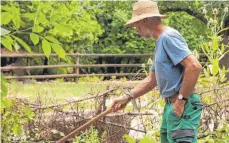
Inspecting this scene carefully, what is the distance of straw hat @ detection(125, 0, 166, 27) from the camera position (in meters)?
3.84

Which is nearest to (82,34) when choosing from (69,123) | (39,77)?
(39,77)

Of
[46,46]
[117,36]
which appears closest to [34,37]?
[46,46]

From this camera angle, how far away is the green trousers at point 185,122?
3.82 m

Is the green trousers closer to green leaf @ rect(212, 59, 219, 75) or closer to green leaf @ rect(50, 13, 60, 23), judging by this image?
green leaf @ rect(50, 13, 60, 23)

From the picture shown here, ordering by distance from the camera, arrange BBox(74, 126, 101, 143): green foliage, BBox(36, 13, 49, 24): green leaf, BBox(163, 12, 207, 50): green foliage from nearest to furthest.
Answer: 1. BBox(36, 13, 49, 24): green leaf
2. BBox(74, 126, 101, 143): green foliage
3. BBox(163, 12, 207, 50): green foliage

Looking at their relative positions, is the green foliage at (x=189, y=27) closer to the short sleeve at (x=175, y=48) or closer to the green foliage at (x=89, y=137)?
the green foliage at (x=89, y=137)

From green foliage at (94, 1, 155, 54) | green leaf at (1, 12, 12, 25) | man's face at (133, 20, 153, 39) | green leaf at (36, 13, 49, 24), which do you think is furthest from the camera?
green foliage at (94, 1, 155, 54)

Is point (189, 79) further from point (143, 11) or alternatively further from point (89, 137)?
point (89, 137)

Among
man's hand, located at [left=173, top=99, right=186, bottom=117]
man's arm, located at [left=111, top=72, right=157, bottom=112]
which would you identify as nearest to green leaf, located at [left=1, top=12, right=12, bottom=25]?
man's hand, located at [left=173, top=99, right=186, bottom=117]

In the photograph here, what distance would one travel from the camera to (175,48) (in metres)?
3.66

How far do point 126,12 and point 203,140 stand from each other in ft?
59.2

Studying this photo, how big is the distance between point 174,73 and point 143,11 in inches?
19.8

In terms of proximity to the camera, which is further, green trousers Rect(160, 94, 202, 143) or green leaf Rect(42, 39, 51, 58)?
green trousers Rect(160, 94, 202, 143)

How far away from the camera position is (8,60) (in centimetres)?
2120
